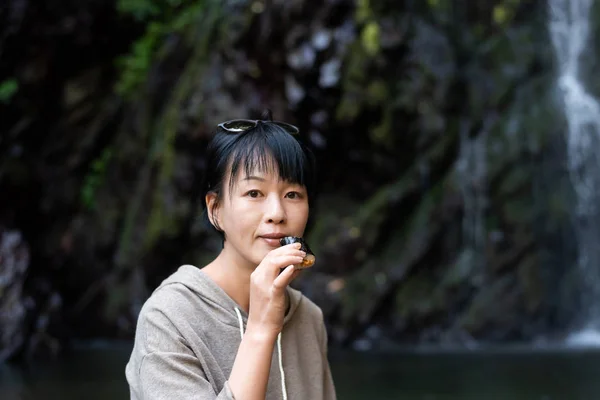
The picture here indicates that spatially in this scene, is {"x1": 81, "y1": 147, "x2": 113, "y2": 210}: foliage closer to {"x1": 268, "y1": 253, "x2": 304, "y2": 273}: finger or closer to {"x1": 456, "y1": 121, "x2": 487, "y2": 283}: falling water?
{"x1": 456, "y1": 121, "x2": 487, "y2": 283}: falling water

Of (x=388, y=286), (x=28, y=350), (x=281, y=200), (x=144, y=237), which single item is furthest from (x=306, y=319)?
(x=144, y=237)

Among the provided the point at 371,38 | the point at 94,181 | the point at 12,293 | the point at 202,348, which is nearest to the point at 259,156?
the point at 202,348

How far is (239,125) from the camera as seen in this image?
5.77 feet

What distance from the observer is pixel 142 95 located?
12469 mm

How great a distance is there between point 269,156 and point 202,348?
0.40 meters

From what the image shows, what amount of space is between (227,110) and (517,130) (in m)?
3.62

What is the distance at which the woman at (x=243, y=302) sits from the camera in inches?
60.7

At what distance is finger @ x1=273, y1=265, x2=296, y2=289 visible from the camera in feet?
5.04

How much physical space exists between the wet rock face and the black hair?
8872mm

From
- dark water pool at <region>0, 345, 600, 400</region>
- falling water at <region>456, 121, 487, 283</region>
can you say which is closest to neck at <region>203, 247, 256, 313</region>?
dark water pool at <region>0, 345, 600, 400</region>

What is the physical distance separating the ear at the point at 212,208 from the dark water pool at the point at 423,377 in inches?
211

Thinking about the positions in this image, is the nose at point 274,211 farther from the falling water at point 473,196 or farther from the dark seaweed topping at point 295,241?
the falling water at point 473,196

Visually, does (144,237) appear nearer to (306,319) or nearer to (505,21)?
(505,21)

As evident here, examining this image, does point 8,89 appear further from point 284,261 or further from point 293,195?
point 284,261
